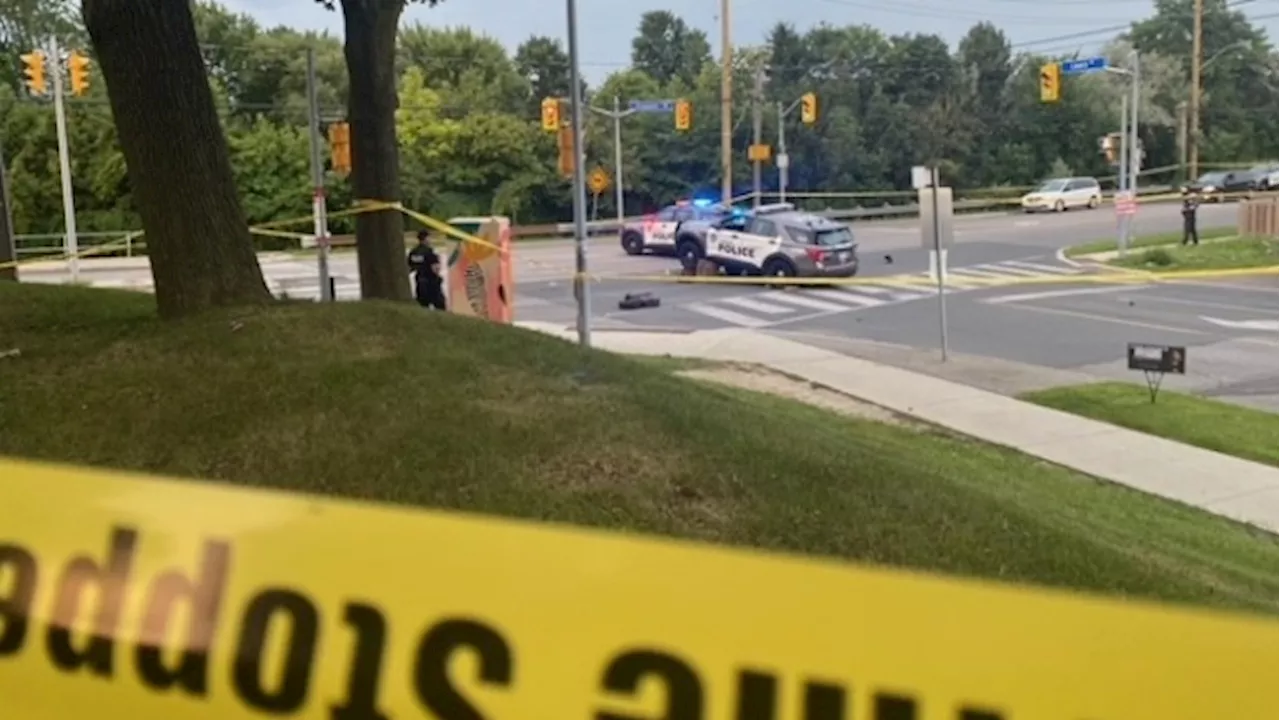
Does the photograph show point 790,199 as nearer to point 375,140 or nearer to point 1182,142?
point 1182,142

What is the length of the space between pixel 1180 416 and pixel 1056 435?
156cm

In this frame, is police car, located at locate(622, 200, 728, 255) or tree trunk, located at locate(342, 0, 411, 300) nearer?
tree trunk, located at locate(342, 0, 411, 300)

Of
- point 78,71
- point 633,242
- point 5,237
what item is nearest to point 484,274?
point 5,237

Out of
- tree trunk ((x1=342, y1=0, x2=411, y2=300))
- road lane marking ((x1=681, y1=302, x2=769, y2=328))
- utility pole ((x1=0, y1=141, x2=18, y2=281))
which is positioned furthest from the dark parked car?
utility pole ((x1=0, y1=141, x2=18, y2=281))

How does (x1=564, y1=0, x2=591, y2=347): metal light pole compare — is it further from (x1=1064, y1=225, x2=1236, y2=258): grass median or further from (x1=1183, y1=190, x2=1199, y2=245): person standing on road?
(x1=1183, y1=190, x2=1199, y2=245): person standing on road

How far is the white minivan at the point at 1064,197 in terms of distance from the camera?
5131cm

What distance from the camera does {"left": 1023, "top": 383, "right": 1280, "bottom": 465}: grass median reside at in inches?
441

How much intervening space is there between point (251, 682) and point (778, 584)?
652 mm

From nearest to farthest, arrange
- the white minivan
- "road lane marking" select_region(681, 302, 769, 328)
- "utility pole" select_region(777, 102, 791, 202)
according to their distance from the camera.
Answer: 1. "road lane marking" select_region(681, 302, 769, 328)
2. "utility pole" select_region(777, 102, 791, 202)
3. the white minivan

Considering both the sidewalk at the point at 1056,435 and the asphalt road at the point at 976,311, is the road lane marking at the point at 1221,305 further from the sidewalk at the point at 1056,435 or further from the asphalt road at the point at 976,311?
the sidewalk at the point at 1056,435

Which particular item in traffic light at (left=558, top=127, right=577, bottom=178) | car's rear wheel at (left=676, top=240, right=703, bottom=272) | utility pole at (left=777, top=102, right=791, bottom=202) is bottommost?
car's rear wheel at (left=676, top=240, right=703, bottom=272)

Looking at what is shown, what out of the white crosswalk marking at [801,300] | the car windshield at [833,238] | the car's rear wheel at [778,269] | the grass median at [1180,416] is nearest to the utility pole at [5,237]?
the grass median at [1180,416]

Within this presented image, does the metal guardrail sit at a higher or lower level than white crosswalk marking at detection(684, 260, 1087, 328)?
higher

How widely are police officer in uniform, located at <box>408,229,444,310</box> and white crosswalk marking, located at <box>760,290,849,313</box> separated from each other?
26.7 ft
